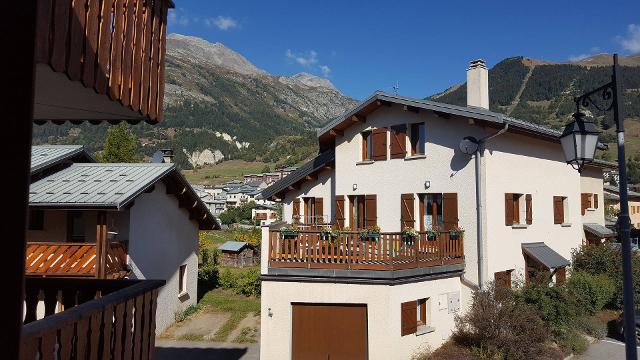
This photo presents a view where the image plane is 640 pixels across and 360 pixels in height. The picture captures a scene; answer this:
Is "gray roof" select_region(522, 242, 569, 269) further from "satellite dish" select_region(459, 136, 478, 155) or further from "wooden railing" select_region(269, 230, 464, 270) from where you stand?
"wooden railing" select_region(269, 230, 464, 270)

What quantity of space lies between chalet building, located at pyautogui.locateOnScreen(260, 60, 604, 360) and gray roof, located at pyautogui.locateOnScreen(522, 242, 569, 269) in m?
0.06

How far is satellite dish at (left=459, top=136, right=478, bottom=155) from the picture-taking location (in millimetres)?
14586

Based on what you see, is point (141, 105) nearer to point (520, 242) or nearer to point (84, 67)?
point (84, 67)

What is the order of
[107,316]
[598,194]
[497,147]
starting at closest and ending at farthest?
[107,316], [497,147], [598,194]

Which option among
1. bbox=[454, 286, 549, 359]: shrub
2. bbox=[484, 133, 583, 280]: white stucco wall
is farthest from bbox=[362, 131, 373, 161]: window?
bbox=[454, 286, 549, 359]: shrub

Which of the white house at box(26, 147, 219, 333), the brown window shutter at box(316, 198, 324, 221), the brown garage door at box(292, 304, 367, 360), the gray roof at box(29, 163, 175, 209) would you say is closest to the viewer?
Answer: the brown garage door at box(292, 304, 367, 360)

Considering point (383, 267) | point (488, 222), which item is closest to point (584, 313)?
point (488, 222)

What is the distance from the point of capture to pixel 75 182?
15.2 m

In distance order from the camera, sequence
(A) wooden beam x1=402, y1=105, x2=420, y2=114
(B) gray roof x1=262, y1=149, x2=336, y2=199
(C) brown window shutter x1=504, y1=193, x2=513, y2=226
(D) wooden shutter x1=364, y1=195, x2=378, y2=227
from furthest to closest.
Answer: (B) gray roof x1=262, y1=149, x2=336, y2=199
(D) wooden shutter x1=364, y1=195, x2=378, y2=227
(A) wooden beam x1=402, y1=105, x2=420, y2=114
(C) brown window shutter x1=504, y1=193, x2=513, y2=226

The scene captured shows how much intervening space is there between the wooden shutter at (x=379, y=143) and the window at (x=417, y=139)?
1125 millimetres

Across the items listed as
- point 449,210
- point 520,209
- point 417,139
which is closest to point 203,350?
point 449,210

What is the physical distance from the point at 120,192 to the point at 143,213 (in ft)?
7.78

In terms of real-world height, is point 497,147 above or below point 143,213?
above

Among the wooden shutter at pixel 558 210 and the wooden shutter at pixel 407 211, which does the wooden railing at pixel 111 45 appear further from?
the wooden shutter at pixel 558 210
